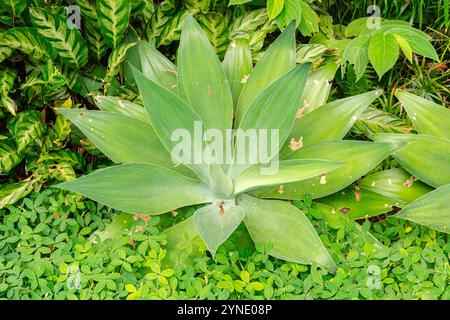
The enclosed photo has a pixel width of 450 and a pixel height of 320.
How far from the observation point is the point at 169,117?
1769mm

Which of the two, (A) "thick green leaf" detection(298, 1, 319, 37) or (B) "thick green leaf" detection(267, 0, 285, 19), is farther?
(A) "thick green leaf" detection(298, 1, 319, 37)

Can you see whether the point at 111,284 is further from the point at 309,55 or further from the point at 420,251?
the point at 309,55

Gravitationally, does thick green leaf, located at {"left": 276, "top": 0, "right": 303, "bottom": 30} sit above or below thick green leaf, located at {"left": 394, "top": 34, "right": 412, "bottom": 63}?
above

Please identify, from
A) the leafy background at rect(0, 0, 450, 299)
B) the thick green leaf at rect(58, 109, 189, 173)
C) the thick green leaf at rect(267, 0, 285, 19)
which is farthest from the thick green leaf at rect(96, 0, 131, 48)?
the thick green leaf at rect(267, 0, 285, 19)

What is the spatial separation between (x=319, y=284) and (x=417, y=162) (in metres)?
0.49

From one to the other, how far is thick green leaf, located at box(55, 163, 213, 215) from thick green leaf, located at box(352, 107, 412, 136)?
614 millimetres

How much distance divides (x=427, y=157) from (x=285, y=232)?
487 mm

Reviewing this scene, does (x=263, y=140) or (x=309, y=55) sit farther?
(x=309, y=55)

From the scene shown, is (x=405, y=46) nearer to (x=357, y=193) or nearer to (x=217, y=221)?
(x=357, y=193)

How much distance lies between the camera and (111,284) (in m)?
1.69

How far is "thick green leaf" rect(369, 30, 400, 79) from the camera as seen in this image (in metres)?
1.92

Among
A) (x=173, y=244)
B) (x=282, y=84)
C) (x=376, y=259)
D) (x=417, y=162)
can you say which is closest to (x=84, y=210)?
(x=173, y=244)

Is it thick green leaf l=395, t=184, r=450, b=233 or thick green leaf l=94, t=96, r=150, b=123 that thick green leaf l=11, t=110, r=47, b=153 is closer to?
thick green leaf l=94, t=96, r=150, b=123
